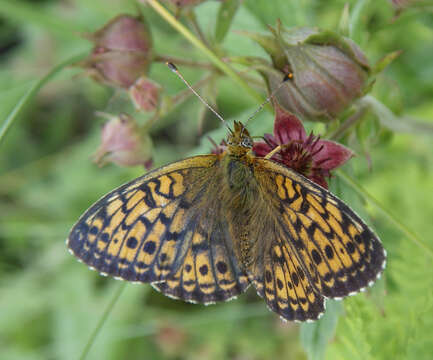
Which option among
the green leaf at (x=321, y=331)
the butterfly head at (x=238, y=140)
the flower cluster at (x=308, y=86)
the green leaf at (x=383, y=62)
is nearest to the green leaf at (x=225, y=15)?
the flower cluster at (x=308, y=86)

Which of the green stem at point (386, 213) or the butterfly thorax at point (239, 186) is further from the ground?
the butterfly thorax at point (239, 186)

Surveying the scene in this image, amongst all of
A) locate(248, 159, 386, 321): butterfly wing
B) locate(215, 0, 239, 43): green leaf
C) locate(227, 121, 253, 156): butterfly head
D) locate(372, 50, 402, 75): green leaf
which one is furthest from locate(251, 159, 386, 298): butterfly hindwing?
locate(215, 0, 239, 43): green leaf

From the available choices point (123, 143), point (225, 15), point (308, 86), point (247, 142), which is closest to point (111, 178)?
point (123, 143)

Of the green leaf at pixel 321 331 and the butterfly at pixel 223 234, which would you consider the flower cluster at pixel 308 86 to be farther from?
the green leaf at pixel 321 331

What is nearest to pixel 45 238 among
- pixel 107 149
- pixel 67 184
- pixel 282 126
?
pixel 67 184

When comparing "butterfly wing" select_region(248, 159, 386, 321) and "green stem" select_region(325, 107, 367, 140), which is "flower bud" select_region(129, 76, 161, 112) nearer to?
"butterfly wing" select_region(248, 159, 386, 321)

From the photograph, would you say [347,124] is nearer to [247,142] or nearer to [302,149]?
[302,149]

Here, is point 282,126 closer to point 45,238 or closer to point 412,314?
point 412,314
